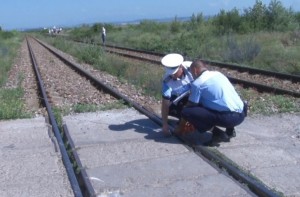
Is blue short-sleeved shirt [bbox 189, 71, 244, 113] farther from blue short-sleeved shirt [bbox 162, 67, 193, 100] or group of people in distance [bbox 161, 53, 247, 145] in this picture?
blue short-sleeved shirt [bbox 162, 67, 193, 100]

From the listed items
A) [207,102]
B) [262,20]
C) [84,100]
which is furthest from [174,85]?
[262,20]

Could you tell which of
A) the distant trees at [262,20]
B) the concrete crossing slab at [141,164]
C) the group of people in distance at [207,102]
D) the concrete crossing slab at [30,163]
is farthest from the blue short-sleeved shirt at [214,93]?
the distant trees at [262,20]

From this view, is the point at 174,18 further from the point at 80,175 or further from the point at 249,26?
the point at 80,175

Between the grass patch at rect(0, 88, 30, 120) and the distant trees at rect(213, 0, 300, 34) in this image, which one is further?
the distant trees at rect(213, 0, 300, 34)

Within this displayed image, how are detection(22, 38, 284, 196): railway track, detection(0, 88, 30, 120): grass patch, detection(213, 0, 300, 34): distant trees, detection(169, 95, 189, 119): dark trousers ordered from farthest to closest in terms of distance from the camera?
detection(213, 0, 300, 34): distant trees
detection(0, 88, 30, 120): grass patch
detection(169, 95, 189, 119): dark trousers
detection(22, 38, 284, 196): railway track

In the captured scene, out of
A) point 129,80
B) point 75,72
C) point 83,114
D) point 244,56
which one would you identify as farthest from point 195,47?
point 83,114

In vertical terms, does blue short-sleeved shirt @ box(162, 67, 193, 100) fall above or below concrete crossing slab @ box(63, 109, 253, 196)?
above

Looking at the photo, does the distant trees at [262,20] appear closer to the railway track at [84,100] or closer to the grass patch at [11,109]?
the railway track at [84,100]

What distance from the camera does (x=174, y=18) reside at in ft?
214

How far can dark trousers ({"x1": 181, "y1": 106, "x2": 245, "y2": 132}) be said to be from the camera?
7992 millimetres

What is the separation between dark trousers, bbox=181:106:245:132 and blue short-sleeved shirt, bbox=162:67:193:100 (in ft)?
1.91

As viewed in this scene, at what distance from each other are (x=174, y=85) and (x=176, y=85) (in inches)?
1.3

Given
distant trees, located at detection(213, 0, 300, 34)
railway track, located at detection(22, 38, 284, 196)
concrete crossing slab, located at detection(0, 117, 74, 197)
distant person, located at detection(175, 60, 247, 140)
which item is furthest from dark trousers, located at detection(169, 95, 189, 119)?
distant trees, located at detection(213, 0, 300, 34)

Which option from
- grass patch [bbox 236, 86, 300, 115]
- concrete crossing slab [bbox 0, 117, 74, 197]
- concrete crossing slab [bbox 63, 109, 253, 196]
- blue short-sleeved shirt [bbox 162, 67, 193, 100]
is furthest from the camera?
grass patch [bbox 236, 86, 300, 115]
